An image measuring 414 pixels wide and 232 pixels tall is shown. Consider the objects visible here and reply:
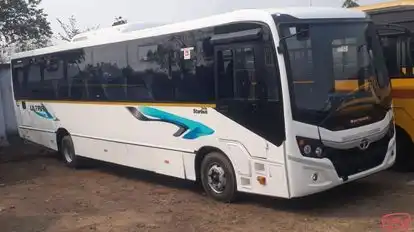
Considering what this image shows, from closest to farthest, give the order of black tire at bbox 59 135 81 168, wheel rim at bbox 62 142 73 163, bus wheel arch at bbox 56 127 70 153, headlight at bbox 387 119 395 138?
headlight at bbox 387 119 395 138, black tire at bbox 59 135 81 168, wheel rim at bbox 62 142 73 163, bus wheel arch at bbox 56 127 70 153

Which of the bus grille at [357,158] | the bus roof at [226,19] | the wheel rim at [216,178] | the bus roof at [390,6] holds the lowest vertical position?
the wheel rim at [216,178]

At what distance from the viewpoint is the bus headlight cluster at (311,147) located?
6336 millimetres

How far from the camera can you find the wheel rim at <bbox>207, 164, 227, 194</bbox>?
7438 millimetres

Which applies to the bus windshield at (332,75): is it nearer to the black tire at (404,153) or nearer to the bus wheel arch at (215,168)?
the bus wheel arch at (215,168)

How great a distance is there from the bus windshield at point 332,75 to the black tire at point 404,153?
5.42ft

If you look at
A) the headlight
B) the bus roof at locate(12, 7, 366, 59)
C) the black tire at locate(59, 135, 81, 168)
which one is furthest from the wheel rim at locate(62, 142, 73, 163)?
the headlight

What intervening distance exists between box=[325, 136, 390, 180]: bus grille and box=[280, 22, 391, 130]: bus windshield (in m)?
0.34

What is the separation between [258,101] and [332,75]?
100 cm

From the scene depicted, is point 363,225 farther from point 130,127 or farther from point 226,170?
point 130,127

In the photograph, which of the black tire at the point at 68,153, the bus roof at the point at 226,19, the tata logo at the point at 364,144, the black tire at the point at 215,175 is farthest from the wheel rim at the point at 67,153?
the tata logo at the point at 364,144

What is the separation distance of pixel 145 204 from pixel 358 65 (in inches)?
147

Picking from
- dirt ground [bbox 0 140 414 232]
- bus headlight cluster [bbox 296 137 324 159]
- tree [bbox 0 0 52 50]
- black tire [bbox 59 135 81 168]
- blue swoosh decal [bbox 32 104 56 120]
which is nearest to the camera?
bus headlight cluster [bbox 296 137 324 159]

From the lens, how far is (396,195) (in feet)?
24.3

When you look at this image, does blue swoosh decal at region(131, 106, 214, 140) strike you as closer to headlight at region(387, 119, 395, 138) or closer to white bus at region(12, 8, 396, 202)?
white bus at region(12, 8, 396, 202)
